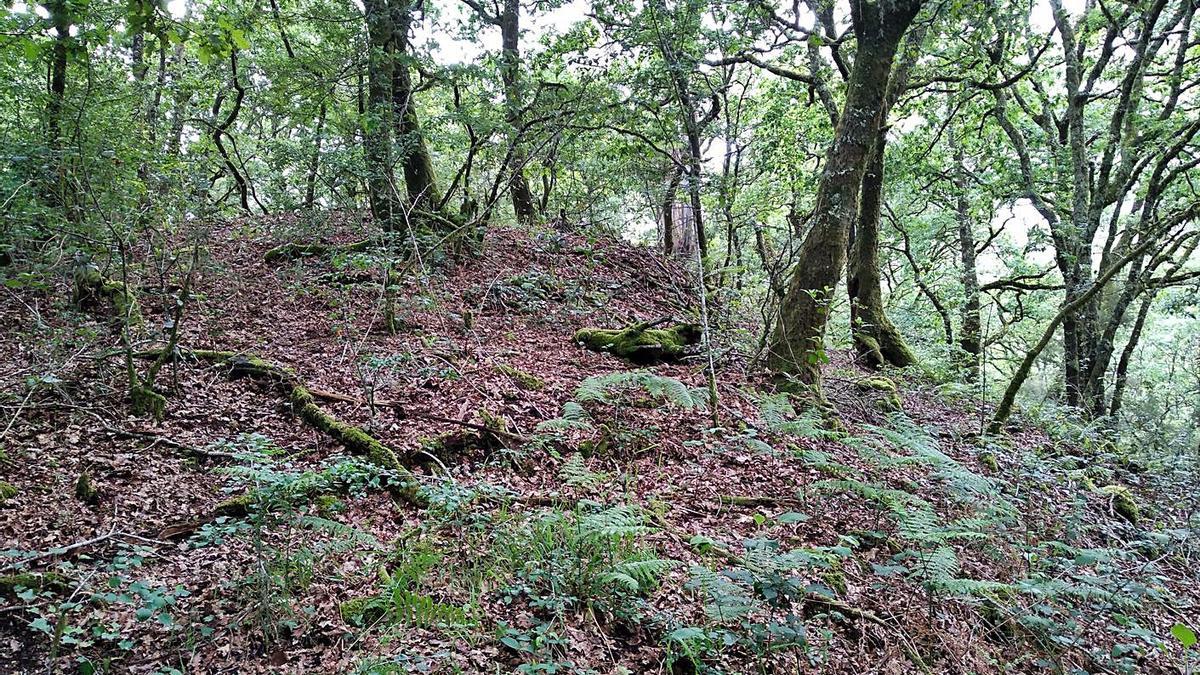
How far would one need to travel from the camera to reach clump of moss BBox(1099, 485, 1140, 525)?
622 cm

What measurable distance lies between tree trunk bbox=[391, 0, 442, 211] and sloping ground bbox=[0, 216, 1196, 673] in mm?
2621

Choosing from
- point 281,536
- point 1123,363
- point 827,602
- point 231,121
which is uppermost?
point 231,121

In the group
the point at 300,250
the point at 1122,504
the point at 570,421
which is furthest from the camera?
the point at 300,250

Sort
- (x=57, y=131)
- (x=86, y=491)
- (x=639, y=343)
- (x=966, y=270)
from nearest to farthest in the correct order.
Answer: (x=86, y=491)
(x=57, y=131)
(x=639, y=343)
(x=966, y=270)

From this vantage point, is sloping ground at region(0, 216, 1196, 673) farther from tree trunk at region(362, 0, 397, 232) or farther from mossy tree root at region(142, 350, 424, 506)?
tree trunk at region(362, 0, 397, 232)

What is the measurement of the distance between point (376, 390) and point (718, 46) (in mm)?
6573

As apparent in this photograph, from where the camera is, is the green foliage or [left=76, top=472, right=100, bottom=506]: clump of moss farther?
[left=76, top=472, right=100, bottom=506]: clump of moss

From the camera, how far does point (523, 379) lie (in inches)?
271

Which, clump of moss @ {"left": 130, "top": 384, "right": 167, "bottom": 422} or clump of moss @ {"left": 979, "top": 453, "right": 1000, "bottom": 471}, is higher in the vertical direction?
clump of moss @ {"left": 130, "top": 384, "right": 167, "bottom": 422}

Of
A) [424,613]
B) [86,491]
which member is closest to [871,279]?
[424,613]

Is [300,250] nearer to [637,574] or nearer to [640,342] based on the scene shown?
[640,342]

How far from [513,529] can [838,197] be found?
578 cm

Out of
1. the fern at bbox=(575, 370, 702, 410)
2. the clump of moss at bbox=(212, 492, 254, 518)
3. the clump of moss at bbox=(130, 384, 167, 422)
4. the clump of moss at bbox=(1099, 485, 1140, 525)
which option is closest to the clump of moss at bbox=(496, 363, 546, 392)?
the fern at bbox=(575, 370, 702, 410)

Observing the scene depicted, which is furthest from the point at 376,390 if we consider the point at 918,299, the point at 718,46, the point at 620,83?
the point at 918,299
